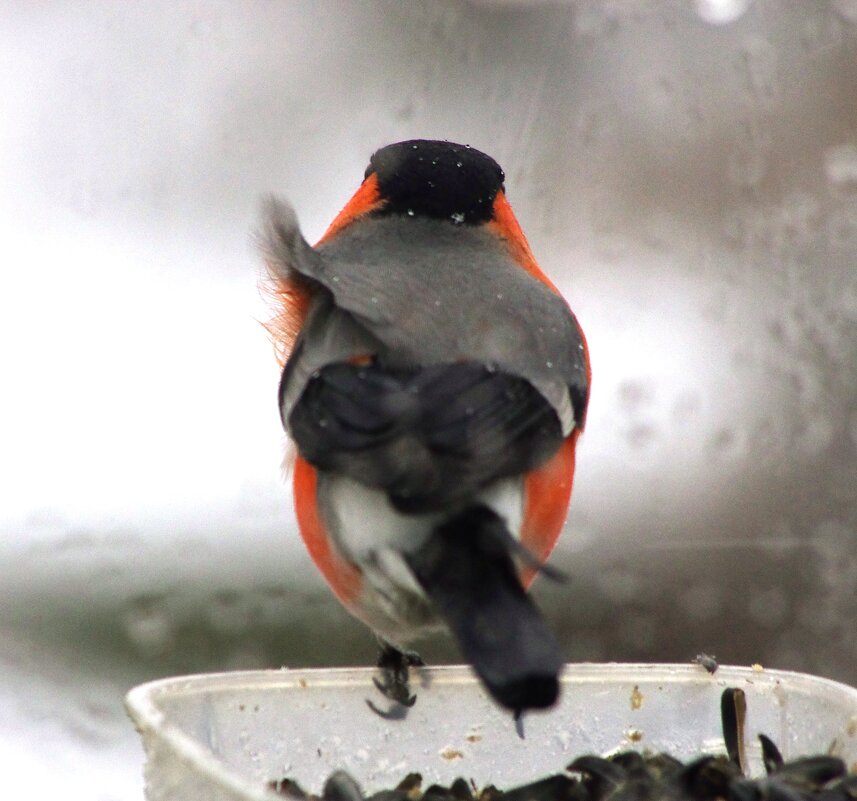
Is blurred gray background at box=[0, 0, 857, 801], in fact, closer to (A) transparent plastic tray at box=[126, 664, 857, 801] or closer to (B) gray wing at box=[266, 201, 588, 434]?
(B) gray wing at box=[266, 201, 588, 434]

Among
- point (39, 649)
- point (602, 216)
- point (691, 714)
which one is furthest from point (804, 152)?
point (39, 649)

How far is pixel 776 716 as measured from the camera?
1.57m

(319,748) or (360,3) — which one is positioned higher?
(360,3)

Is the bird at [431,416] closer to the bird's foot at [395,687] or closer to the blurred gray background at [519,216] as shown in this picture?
the bird's foot at [395,687]

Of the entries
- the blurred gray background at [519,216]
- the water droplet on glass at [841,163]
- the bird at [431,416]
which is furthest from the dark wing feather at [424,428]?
the water droplet on glass at [841,163]

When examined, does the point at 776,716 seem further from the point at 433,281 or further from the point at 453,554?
the point at 433,281

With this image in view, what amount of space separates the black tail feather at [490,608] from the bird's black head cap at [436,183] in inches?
30.7

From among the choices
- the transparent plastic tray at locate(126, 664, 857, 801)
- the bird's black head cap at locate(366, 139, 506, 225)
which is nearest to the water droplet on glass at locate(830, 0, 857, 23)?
the bird's black head cap at locate(366, 139, 506, 225)

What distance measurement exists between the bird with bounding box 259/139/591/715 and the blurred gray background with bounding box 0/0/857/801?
79cm

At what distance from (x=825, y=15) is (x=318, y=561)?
76.4 inches

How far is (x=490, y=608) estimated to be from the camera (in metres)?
1.25

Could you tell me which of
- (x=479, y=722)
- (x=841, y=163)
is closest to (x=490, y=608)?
(x=479, y=722)

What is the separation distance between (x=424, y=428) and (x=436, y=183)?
2.63ft

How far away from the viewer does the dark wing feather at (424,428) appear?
1.31 metres
